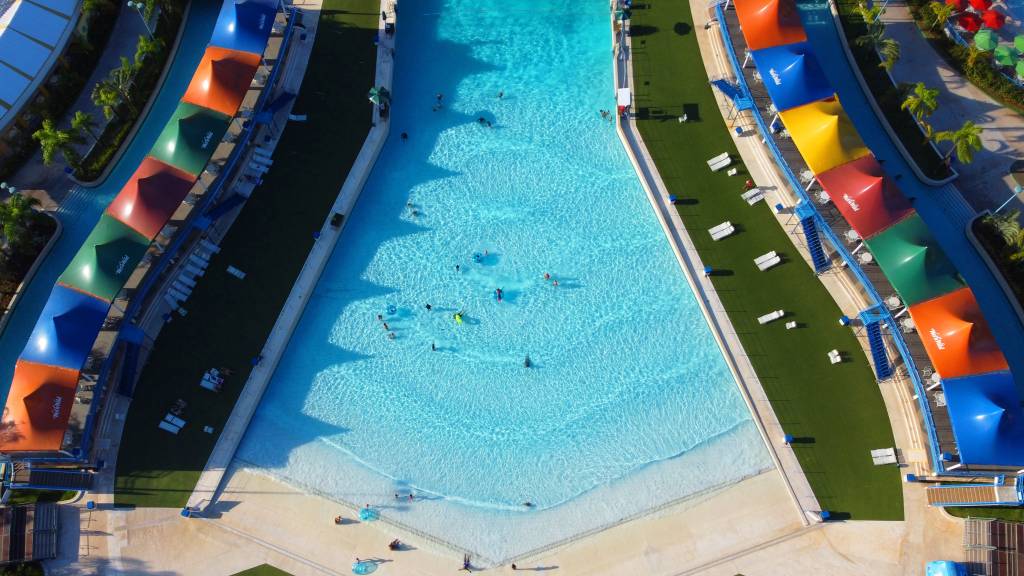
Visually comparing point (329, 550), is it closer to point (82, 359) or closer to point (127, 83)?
point (82, 359)

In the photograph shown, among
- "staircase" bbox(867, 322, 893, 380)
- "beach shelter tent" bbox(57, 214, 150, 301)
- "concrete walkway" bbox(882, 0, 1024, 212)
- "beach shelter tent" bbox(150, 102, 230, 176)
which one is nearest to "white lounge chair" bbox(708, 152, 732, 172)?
"staircase" bbox(867, 322, 893, 380)

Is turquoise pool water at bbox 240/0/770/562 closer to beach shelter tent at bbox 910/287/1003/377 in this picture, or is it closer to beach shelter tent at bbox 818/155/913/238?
beach shelter tent at bbox 818/155/913/238

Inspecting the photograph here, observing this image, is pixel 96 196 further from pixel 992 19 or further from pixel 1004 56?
pixel 992 19

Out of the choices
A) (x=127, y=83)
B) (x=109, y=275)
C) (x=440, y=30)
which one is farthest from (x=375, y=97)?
(x=109, y=275)

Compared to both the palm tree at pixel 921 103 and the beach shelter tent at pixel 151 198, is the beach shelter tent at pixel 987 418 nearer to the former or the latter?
the palm tree at pixel 921 103

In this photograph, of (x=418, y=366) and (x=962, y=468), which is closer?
(x=962, y=468)

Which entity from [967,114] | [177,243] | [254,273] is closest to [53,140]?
[177,243]

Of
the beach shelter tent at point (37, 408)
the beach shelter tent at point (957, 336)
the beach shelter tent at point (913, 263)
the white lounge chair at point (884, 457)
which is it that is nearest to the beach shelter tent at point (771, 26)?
the beach shelter tent at point (913, 263)

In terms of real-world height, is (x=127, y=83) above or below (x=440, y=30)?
below
